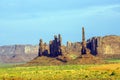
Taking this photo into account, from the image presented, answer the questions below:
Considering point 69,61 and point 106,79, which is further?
point 69,61

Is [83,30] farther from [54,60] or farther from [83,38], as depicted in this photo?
[54,60]

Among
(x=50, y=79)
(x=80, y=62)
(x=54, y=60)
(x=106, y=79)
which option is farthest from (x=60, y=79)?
(x=54, y=60)

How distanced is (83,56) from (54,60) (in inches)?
574

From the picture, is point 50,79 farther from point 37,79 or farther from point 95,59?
point 95,59

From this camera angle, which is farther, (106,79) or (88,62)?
(88,62)

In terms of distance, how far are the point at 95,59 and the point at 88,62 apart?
5.61 meters

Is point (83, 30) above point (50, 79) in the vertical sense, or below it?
above

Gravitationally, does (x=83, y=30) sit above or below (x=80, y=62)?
above

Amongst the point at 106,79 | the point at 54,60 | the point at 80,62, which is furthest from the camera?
the point at 54,60

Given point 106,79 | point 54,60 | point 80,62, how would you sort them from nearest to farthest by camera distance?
point 106,79 < point 80,62 < point 54,60

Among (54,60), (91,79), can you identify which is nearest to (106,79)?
(91,79)

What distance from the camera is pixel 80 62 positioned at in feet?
603

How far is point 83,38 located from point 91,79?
127 m

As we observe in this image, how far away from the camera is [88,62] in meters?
186
